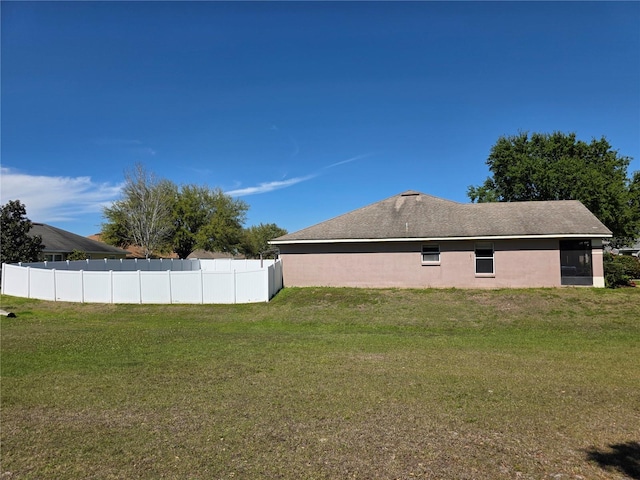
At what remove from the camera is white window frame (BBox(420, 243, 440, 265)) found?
21031 millimetres

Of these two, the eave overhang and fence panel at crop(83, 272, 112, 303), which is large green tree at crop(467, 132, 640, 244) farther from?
fence panel at crop(83, 272, 112, 303)

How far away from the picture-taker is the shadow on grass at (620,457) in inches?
152

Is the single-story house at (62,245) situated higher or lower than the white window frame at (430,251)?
higher

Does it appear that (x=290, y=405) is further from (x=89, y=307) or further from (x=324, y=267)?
(x=324, y=267)

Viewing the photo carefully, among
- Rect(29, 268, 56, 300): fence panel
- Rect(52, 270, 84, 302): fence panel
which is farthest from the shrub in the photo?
Rect(29, 268, 56, 300): fence panel

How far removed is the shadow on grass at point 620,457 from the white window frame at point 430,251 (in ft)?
55.1

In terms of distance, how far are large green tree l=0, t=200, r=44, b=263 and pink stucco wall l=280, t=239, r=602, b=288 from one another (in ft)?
56.0

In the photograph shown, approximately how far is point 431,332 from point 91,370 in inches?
361

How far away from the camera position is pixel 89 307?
18.0 metres

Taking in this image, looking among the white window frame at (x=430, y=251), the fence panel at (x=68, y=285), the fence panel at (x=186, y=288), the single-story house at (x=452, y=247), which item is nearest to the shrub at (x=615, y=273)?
the single-story house at (x=452, y=247)

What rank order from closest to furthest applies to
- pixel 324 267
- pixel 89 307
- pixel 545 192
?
pixel 89 307, pixel 324 267, pixel 545 192

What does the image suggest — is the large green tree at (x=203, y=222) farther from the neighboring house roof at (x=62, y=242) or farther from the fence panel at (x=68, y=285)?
the fence panel at (x=68, y=285)

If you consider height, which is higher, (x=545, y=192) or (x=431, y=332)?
(x=545, y=192)

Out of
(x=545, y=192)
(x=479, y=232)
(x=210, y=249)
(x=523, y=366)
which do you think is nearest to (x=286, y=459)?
(x=523, y=366)
